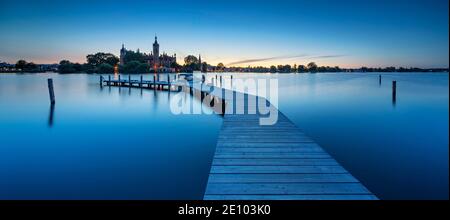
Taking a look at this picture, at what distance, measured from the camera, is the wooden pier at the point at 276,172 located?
3.63 meters

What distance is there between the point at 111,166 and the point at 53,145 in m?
3.36

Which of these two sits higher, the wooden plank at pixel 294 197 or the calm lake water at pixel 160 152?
the wooden plank at pixel 294 197

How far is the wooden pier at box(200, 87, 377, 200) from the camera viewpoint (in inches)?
143

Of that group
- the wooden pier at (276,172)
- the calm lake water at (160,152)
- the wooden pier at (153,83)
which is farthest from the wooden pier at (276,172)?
the wooden pier at (153,83)

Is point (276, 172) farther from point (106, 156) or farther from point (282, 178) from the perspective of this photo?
point (106, 156)

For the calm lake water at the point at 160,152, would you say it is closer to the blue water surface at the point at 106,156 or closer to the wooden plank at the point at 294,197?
the blue water surface at the point at 106,156

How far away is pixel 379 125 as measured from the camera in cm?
1212

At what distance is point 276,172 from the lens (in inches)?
171

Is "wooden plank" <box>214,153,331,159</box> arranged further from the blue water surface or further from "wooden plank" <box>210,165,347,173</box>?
the blue water surface

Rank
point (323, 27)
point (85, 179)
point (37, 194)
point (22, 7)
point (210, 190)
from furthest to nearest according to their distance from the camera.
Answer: point (323, 27), point (22, 7), point (85, 179), point (37, 194), point (210, 190)
